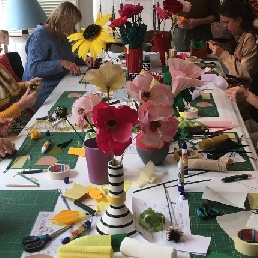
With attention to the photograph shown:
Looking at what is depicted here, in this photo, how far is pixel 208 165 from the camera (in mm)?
1604

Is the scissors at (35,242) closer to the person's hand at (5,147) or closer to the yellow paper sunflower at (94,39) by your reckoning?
the person's hand at (5,147)

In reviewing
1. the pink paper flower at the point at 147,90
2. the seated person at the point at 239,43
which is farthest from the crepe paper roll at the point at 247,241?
the seated person at the point at 239,43

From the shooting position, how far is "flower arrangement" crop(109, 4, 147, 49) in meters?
2.68

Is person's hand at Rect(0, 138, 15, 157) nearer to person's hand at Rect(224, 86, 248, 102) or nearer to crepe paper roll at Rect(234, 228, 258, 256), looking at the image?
crepe paper roll at Rect(234, 228, 258, 256)

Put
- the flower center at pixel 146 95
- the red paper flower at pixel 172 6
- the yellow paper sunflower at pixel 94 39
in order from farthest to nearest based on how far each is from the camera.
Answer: the red paper flower at pixel 172 6
the yellow paper sunflower at pixel 94 39
the flower center at pixel 146 95

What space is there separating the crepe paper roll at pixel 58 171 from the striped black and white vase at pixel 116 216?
0.36 m

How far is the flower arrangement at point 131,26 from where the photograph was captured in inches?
105

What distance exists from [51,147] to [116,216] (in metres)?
0.70

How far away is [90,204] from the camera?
1406 mm

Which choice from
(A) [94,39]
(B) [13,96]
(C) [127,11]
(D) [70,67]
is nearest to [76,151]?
(A) [94,39]

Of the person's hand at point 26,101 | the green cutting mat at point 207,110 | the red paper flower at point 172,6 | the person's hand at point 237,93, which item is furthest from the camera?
the red paper flower at point 172,6

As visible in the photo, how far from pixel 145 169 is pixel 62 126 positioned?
671 millimetres

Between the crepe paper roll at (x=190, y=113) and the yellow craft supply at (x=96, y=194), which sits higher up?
the yellow craft supply at (x=96, y=194)

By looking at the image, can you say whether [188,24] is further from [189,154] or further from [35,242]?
[35,242]
